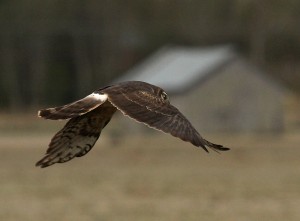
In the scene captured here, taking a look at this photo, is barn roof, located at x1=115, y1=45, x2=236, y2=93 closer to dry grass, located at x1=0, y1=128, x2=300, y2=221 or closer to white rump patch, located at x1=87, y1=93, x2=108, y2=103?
dry grass, located at x1=0, y1=128, x2=300, y2=221

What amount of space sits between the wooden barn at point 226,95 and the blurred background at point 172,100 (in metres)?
0.06

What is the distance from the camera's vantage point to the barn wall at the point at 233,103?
49.3 metres

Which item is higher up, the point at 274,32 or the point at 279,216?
the point at 279,216

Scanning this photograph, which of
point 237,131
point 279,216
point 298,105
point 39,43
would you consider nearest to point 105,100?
point 279,216

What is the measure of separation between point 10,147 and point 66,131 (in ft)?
110

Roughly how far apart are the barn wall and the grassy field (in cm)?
622

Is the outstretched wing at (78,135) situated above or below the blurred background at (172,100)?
above

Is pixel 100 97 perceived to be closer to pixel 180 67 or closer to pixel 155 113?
pixel 155 113

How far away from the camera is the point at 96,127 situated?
273 inches

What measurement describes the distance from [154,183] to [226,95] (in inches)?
871

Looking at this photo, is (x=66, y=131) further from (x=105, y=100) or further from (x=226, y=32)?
(x=226, y=32)

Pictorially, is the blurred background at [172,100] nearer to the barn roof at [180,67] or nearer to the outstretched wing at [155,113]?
the barn roof at [180,67]

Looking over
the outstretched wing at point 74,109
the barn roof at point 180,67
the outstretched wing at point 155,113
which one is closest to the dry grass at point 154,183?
the barn roof at point 180,67

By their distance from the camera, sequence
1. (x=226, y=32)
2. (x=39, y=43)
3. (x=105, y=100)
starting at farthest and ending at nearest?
(x=226, y=32) → (x=39, y=43) → (x=105, y=100)
